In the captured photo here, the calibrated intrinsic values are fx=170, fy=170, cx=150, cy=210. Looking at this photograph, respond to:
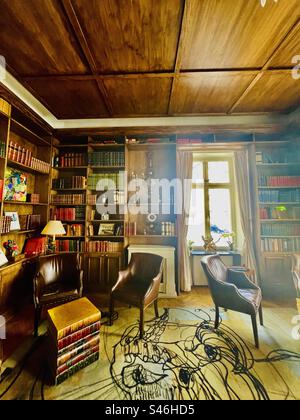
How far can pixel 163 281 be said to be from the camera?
293cm

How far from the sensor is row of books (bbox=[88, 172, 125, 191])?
3143 mm

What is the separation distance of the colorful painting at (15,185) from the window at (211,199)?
10.2ft

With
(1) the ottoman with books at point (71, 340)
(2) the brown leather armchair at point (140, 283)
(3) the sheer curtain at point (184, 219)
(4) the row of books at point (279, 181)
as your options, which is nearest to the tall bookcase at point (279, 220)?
(4) the row of books at point (279, 181)

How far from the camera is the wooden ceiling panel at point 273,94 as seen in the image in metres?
2.29

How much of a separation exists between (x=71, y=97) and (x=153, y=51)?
150 cm

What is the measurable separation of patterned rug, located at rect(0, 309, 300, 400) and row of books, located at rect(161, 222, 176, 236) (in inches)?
58.8

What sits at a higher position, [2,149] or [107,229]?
[2,149]

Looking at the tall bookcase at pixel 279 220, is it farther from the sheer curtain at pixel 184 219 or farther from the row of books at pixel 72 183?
the row of books at pixel 72 183

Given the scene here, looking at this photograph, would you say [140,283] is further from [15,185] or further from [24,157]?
[24,157]

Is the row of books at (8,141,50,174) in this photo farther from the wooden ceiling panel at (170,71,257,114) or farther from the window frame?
the window frame

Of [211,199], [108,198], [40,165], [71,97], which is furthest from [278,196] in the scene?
[40,165]

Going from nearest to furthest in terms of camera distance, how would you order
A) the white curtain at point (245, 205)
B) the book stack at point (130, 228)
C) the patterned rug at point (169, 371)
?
1. the patterned rug at point (169, 371)
2. the white curtain at point (245, 205)
3. the book stack at point (130, 228)

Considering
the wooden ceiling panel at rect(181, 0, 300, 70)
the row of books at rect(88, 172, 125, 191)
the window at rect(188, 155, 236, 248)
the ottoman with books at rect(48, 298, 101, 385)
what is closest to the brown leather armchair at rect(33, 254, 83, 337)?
the ottoman with books at rect(48, 298, 101, 385)

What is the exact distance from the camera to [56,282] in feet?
8.00
